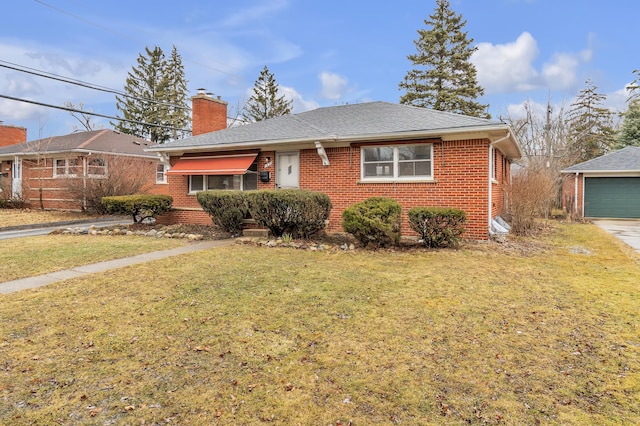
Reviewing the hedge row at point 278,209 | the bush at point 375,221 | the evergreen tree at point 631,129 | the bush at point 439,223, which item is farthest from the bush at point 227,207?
the evergreen tree at point 631,129

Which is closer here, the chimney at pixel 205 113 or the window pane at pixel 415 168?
the window pane at pixel 415 168

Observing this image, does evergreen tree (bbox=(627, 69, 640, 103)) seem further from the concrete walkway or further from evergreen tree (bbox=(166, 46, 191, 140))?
evergreen tree (bbox=(166, 46, 191, 140))

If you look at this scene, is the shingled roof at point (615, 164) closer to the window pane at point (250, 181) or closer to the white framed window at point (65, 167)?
the window pane at point (250, 181)

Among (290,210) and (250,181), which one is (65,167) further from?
(290,210)

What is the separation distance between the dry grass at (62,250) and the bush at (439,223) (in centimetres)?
608

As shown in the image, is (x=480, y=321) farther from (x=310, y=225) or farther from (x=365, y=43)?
(x=365, y=43)

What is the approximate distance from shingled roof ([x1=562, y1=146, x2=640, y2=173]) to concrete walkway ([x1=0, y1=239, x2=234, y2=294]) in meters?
19.1

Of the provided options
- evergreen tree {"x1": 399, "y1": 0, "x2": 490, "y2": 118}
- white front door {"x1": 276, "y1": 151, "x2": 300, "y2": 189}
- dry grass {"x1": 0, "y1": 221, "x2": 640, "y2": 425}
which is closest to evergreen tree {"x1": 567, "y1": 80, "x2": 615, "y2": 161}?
evergreen tree {"x1": 399, "y1": 0, "x2": 490, "y2": 118}

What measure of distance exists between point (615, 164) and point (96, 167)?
85.1 ft

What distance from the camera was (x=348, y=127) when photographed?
37.4 ft

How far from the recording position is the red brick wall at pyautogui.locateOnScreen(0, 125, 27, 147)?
2799cm

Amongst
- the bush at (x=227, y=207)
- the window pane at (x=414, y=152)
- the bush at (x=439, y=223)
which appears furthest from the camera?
the bush at (x=227, y=207)

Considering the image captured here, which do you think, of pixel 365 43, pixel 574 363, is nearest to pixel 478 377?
pixel 574 363

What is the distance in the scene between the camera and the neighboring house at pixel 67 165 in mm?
17578
